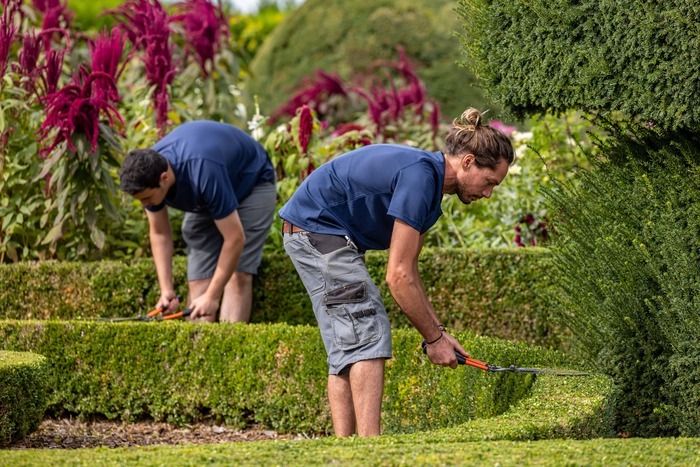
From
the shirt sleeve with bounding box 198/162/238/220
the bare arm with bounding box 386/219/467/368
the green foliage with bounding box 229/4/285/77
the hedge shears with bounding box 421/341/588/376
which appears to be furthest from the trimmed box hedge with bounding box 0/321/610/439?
the green foliage with bounding box 229/4/285/77

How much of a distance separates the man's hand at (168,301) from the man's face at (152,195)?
59 cm

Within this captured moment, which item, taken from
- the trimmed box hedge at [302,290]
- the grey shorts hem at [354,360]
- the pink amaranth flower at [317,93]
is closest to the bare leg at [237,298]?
the trimmed box hedge at [302,290]

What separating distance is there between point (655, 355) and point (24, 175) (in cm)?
449

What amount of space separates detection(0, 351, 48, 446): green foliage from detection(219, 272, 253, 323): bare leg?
5.84 feet

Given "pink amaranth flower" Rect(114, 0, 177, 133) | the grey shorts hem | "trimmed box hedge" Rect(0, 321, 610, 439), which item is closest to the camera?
the grey shorts hem

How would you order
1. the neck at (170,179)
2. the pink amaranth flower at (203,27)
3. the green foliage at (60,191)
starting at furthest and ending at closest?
the pink amaranth flower at (203,27) < the green foliage at (60,191) < the neck at (170,179)

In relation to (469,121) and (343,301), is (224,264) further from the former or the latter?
(469,121)

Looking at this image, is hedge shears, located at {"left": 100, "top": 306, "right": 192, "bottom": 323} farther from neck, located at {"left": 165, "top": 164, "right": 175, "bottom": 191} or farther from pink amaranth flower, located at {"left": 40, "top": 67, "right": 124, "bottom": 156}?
pink amaranth flower, located at {"left": 40, "top": 67, "right": 124, "bottom": 156}

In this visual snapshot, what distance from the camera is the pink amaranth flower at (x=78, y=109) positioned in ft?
23.4

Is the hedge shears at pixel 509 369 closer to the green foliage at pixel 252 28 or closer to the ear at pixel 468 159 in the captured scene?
the ear at pixel 468 159

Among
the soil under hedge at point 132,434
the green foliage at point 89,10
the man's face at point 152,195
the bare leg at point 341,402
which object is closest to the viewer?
the bare leg at point 341,402

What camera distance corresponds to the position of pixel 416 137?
9.59m

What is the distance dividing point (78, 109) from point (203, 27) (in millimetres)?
2331

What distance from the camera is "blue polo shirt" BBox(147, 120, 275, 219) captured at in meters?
6.39
